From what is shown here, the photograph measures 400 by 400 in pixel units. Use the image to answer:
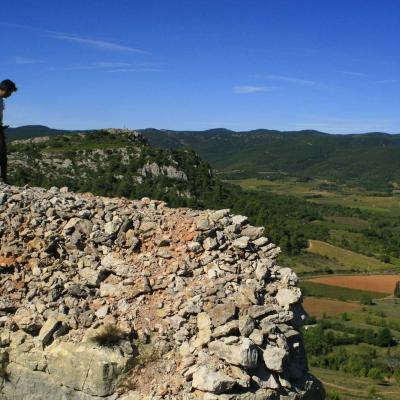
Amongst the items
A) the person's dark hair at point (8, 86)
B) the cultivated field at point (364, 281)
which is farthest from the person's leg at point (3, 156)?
the cultivated field at point (364, 281)

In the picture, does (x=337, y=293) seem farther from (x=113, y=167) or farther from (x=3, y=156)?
(x=3, y=156)

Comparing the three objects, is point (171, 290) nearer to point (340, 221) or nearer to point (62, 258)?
point (62, 258)

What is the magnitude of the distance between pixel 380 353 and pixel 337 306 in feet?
68.8

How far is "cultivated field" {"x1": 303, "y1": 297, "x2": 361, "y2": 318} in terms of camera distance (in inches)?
3595

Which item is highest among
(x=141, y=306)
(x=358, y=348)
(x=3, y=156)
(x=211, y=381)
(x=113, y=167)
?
(x=3, y=156)

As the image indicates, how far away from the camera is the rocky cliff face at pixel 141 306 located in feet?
31.9

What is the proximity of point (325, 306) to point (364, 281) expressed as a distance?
2058cm

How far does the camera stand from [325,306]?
95.2 meters

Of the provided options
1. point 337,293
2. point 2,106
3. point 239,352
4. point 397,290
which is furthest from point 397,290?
point 239,352

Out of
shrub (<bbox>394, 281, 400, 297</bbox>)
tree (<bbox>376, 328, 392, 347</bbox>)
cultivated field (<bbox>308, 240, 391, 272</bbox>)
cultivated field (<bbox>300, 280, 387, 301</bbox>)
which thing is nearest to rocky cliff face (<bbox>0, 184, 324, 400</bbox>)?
tree (<bbox>376, 328, 392, 347</bbox>)

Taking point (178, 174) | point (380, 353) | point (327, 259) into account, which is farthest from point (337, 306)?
point (178, 174)

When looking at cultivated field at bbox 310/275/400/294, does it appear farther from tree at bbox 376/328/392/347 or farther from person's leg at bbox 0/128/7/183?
person's leg at bbox 0/128/7/183

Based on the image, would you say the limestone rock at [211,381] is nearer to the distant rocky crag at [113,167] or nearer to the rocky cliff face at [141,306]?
the rocky cliff face at [141,306]

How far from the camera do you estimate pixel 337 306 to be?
9669cm
